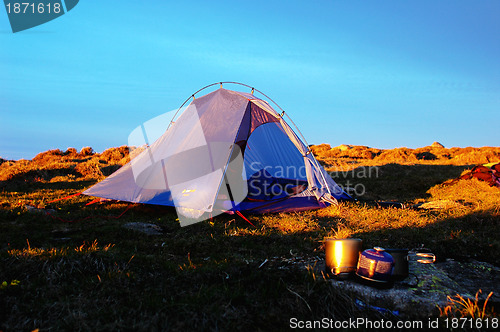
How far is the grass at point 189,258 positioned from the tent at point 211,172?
363 millimetres

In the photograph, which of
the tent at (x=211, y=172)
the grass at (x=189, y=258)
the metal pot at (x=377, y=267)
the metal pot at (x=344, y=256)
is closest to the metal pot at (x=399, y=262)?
the metal pot at (x=377, y=267)

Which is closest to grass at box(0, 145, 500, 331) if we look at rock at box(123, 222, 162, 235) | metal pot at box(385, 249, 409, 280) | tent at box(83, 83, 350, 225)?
rock at box(123, 222, 162, 235)

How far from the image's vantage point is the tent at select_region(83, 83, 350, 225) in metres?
6.61

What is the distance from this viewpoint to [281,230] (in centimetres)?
541

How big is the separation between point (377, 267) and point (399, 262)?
0.32 metres

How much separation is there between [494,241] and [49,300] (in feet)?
17.4

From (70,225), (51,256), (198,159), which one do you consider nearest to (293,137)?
(198,159)

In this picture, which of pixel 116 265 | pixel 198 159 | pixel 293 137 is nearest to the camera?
pixel 116 265

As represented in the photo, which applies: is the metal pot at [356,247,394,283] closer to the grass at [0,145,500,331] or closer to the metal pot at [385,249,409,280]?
the metal pot at [385,249,409,280]

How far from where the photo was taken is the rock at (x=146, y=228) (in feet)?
17.3

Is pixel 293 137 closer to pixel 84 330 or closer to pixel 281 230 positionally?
pixel 281 230

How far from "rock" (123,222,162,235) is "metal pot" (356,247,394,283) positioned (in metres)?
3.39

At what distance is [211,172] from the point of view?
22.2 feet

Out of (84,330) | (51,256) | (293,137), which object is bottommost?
(84,330)
